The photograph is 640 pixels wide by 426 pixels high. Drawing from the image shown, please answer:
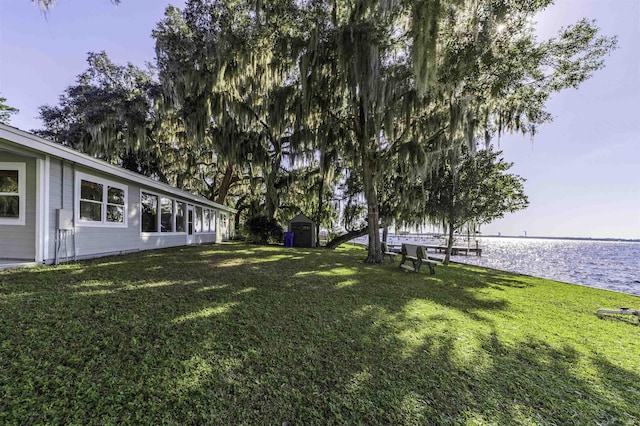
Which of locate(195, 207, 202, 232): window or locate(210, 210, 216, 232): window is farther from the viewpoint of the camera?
locate(210, 210, 216, 232): window

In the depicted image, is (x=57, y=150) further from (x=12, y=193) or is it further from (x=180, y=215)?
(x=180, y=215)

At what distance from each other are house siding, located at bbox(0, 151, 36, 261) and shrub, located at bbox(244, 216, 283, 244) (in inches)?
436

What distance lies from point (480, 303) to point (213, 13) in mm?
13395

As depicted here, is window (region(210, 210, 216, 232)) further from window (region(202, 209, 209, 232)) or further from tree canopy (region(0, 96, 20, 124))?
tree canopy (region(0, 96, 20, 124))

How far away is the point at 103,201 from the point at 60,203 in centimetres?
139

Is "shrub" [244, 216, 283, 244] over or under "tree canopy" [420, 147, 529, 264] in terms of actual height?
under

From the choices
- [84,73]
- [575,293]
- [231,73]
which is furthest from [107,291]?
[84,73]

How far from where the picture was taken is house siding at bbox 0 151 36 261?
593 centimetres

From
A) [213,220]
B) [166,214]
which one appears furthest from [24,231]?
[213,220]

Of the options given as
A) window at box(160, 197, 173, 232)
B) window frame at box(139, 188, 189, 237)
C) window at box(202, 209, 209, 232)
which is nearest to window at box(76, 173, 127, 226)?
window frame at box(139, 188, 189, 237)

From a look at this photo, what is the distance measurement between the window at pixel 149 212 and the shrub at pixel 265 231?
21.5ft

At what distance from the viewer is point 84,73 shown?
1540 cm

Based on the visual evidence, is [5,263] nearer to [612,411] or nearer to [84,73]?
[612,411]

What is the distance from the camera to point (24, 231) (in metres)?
5.97
